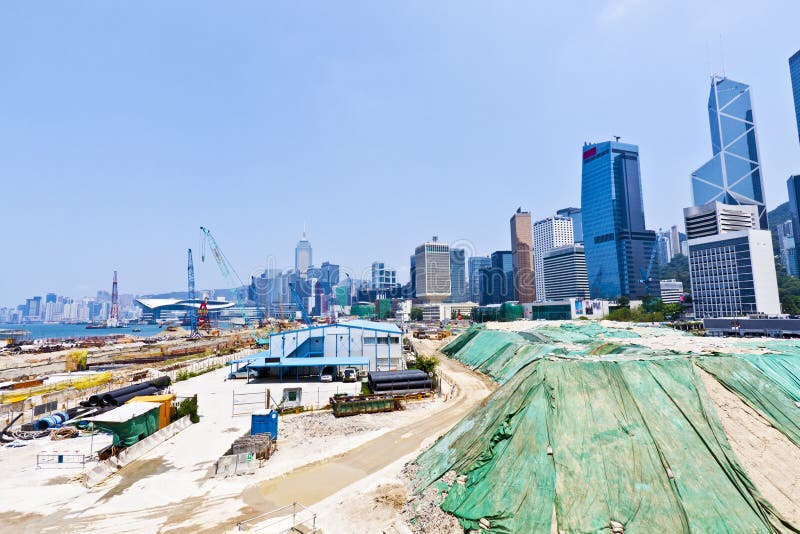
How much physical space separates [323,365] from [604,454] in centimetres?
4012

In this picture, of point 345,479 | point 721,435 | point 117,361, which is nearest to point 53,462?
point 345,479

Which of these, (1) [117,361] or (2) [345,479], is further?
(1) [117,361]

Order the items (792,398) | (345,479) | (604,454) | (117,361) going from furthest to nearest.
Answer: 1. (117,361)
2. (345,479)
3. (792,398)
4. (604,454)

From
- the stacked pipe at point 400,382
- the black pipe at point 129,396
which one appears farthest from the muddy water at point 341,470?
the black pipe at point 129,396

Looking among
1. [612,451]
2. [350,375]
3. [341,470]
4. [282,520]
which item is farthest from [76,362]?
[612,451]

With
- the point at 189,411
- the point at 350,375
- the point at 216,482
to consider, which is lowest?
the point at 216,482

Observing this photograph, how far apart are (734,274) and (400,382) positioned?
16233 cm

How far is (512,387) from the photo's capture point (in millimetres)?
23828

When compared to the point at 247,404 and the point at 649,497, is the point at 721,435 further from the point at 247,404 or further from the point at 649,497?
the point at 247,404

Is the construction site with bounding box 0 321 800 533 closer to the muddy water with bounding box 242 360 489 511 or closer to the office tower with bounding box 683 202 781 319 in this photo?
the muddy water with bounding box 242 360 489 511

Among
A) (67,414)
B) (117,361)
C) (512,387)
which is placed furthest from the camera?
(117,361)

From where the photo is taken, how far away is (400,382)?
144 feet

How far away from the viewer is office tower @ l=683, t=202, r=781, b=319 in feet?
474

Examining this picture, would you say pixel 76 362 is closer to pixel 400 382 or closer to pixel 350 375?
pixel 350 375
